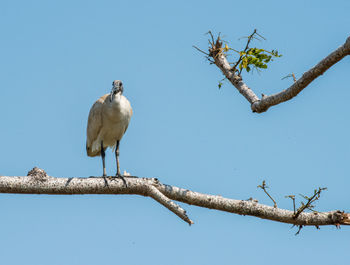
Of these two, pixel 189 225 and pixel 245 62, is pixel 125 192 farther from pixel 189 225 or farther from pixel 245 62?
pixel 245 62

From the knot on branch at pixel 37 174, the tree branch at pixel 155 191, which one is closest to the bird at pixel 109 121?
the tree branch at pixel 155 191

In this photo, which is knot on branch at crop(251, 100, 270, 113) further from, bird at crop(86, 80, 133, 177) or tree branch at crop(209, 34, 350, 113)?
bird at crop(86, 80, 133, 177)

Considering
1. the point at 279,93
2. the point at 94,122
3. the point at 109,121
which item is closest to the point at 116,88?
the point at 109,121

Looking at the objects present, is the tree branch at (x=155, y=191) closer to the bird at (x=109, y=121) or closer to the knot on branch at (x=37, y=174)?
the knot on branch at (x=37, y=174)

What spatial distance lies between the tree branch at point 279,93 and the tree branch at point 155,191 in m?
1.04

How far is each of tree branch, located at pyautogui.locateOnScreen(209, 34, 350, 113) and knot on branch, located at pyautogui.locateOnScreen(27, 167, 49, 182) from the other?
227cm

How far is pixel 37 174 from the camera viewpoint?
5.11 metres

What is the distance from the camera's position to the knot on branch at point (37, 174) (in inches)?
200

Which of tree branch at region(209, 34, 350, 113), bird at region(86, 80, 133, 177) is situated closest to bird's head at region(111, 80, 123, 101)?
bird at region(86, 80, 133, 177)

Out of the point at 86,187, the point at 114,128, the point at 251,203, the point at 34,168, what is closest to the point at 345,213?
the point at 251,203

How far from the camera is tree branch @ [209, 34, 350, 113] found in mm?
4064

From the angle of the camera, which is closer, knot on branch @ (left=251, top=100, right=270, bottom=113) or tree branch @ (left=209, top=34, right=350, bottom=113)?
tree branch @ (left=209, top=34, right=350, bottom=113)

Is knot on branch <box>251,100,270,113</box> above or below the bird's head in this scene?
below

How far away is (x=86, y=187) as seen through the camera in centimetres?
525
